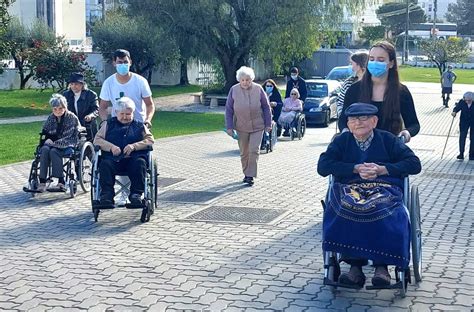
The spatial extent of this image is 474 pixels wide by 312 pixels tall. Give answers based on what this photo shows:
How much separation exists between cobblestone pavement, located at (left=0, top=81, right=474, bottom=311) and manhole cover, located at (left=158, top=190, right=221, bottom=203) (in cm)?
10

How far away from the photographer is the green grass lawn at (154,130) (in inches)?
678

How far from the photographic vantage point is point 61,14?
8131 cm

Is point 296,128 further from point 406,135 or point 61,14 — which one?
point 61,14

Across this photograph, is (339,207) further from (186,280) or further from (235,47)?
(235,47)

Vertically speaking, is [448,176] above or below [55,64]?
below

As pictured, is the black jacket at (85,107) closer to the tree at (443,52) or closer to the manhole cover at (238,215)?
the manhole cover at (238,215)

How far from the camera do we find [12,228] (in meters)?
9.37

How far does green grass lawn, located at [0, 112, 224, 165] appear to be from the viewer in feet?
56.5

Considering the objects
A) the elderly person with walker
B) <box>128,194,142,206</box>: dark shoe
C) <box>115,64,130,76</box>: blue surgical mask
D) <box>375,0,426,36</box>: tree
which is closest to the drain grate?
<box>115,64,130,76</box>: blue surgical mask

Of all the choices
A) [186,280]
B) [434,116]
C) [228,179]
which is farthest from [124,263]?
[434,116]

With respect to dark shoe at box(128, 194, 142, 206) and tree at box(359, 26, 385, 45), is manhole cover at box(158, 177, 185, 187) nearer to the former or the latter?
dark shoe at box(128, 194, 142, 206)

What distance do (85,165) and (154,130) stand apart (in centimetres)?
1188

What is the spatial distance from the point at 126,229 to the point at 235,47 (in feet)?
86.3

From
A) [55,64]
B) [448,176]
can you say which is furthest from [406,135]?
[55,64]
